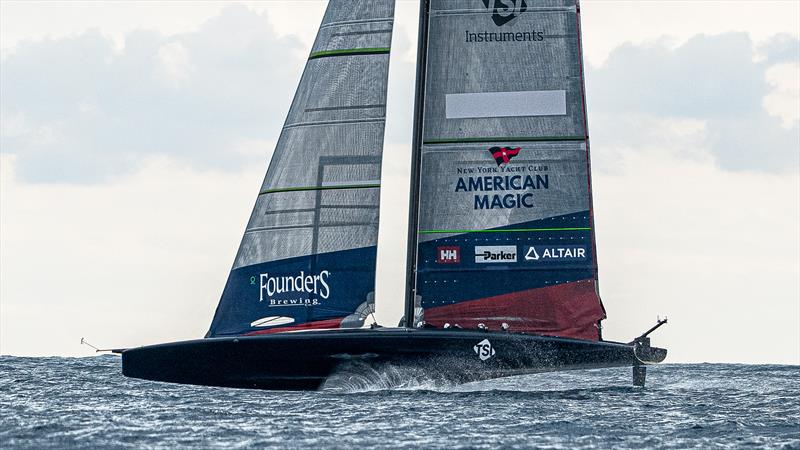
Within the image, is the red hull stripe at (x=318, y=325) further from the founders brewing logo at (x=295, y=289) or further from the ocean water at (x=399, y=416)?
the ocean water at (x=399, y=416)

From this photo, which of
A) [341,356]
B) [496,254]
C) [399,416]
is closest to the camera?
[399,416]

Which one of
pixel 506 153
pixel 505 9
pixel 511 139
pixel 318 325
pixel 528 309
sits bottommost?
pixel 318 325

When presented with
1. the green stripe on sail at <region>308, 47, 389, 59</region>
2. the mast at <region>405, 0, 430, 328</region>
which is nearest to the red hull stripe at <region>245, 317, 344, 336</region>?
the mast at <region>405, 0, 430, 328</region>

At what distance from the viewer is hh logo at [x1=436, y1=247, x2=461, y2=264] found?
976 inches

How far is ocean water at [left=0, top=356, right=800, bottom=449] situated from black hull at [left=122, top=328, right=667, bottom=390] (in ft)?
1.54

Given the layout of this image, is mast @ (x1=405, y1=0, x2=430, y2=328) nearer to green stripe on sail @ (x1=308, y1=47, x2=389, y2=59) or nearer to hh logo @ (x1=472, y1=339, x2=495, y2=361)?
green stripe on sail @ (x1=308, y1=47, x2=389, y2=59)

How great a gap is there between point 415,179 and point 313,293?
2.64 metres

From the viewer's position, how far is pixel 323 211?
24.4 metres

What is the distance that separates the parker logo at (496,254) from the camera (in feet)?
81.3

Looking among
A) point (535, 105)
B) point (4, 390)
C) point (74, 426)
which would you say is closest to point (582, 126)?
point (535, 105)

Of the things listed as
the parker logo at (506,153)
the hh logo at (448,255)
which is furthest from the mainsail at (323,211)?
the parker logo at (506,153)

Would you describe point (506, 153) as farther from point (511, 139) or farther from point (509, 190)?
point (509, 190)

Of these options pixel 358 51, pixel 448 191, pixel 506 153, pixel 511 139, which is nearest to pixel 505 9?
pixel 511 139

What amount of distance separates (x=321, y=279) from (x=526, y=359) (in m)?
3.65
